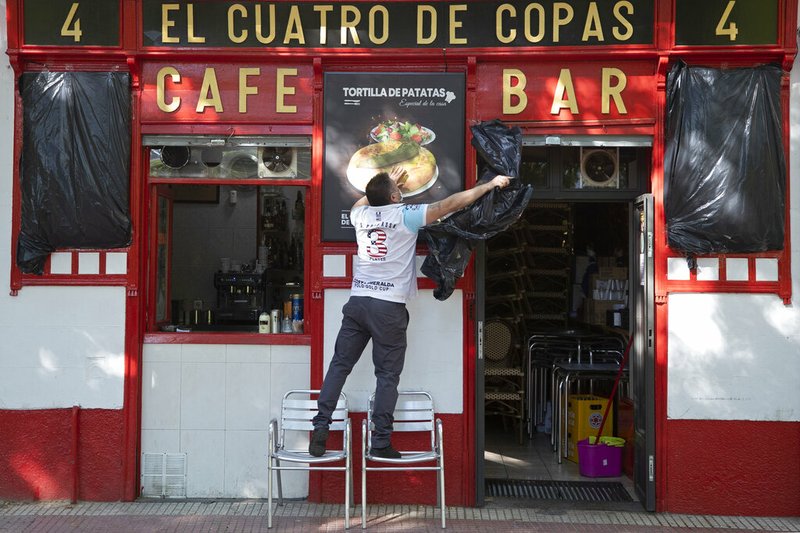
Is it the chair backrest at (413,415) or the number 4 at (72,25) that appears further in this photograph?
the number 4 at (72,25)

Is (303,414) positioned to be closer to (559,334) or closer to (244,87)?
(244,87)

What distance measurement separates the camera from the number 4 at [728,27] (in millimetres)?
5895

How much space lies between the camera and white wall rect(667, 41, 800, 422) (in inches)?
232

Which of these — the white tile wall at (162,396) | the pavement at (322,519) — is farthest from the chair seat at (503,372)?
the white tile wall at (162,396)

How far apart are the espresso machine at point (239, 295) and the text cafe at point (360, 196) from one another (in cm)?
83

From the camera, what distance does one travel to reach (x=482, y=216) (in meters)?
5.62

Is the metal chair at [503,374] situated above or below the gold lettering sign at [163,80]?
below

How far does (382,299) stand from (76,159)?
2.53m

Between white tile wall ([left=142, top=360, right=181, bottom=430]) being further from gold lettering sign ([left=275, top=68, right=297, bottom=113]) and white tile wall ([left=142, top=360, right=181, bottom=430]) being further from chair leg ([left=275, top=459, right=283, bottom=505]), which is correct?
gold lettering sign ([left=275, top=68, right=297, bottom=113])

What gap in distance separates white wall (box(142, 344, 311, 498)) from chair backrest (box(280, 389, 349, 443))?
0.92 ft

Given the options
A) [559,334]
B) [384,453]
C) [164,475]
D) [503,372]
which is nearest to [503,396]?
[503,372]

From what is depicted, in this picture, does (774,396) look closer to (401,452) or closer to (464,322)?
(464,322)

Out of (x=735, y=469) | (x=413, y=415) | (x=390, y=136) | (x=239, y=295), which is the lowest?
(x=735, y=469)

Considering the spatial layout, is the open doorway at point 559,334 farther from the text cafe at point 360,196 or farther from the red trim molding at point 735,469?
the red trim molding at point 735,469
